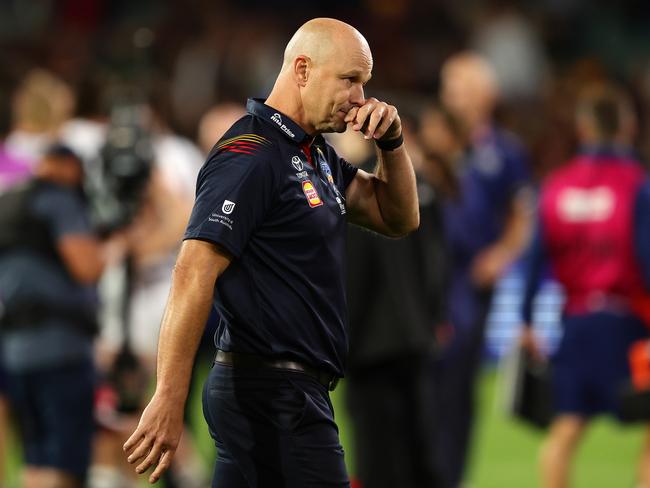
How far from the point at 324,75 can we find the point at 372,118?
0.20m

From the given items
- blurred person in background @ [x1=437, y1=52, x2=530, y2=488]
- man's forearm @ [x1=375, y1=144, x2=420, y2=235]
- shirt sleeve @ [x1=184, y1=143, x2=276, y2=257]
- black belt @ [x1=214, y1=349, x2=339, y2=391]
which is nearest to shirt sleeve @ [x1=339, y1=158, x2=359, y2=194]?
man's forearm @ [x1=375, y1=144, x2=420, y2=235]

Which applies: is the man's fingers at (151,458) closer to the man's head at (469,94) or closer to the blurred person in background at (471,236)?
the blurred person in background at (471,236)

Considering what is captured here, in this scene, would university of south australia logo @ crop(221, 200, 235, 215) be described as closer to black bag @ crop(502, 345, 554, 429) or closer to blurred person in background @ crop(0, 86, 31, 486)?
black bag @ crop(502, 345, 554, 429)

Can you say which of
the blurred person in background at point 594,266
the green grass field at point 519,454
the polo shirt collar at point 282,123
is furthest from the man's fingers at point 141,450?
the green grass field at point 519,454

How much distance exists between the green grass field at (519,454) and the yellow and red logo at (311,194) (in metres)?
4.93

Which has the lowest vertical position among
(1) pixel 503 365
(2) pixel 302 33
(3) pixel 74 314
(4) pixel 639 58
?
(1) pixel 503 365

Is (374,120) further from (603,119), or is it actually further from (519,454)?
(519,454)

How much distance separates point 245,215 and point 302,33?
65 cm

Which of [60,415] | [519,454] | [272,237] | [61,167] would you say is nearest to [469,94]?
[519,454]

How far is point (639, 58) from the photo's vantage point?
730 inches

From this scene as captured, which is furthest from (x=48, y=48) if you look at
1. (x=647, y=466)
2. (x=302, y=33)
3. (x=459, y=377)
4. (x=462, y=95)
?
(x=302, y=33)

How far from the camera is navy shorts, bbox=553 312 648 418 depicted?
7727mm

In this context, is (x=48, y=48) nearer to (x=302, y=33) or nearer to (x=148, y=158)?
(x=148, y=158)

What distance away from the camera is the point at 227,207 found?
4062mm
